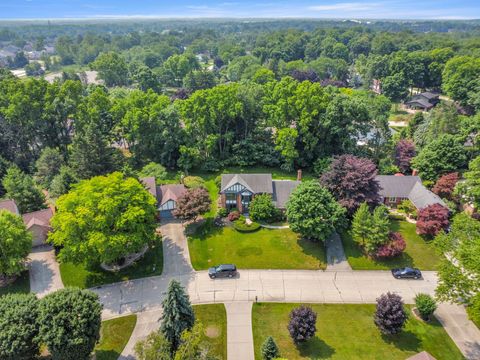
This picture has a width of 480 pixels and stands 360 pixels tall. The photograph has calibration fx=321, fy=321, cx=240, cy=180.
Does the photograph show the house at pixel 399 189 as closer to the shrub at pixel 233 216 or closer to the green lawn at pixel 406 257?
the green lawn at pixel 406 257

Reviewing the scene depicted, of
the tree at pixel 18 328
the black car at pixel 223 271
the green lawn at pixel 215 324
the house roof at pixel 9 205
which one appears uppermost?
the tree at pixel 18 328

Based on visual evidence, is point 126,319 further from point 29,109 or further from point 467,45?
point 467,45

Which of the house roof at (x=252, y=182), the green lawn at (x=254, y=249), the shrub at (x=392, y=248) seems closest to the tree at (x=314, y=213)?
the green lawn at (x=254, y=249)

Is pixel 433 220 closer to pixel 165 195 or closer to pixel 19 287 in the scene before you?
pixel 165 195

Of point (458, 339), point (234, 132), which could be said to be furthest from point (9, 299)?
point (234, 132)

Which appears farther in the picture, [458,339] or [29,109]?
[29,109]

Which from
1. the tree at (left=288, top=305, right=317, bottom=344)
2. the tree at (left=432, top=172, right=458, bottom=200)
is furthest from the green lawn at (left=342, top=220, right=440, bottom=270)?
the tree at (left=288, top=305, right=317, bottom=344)
